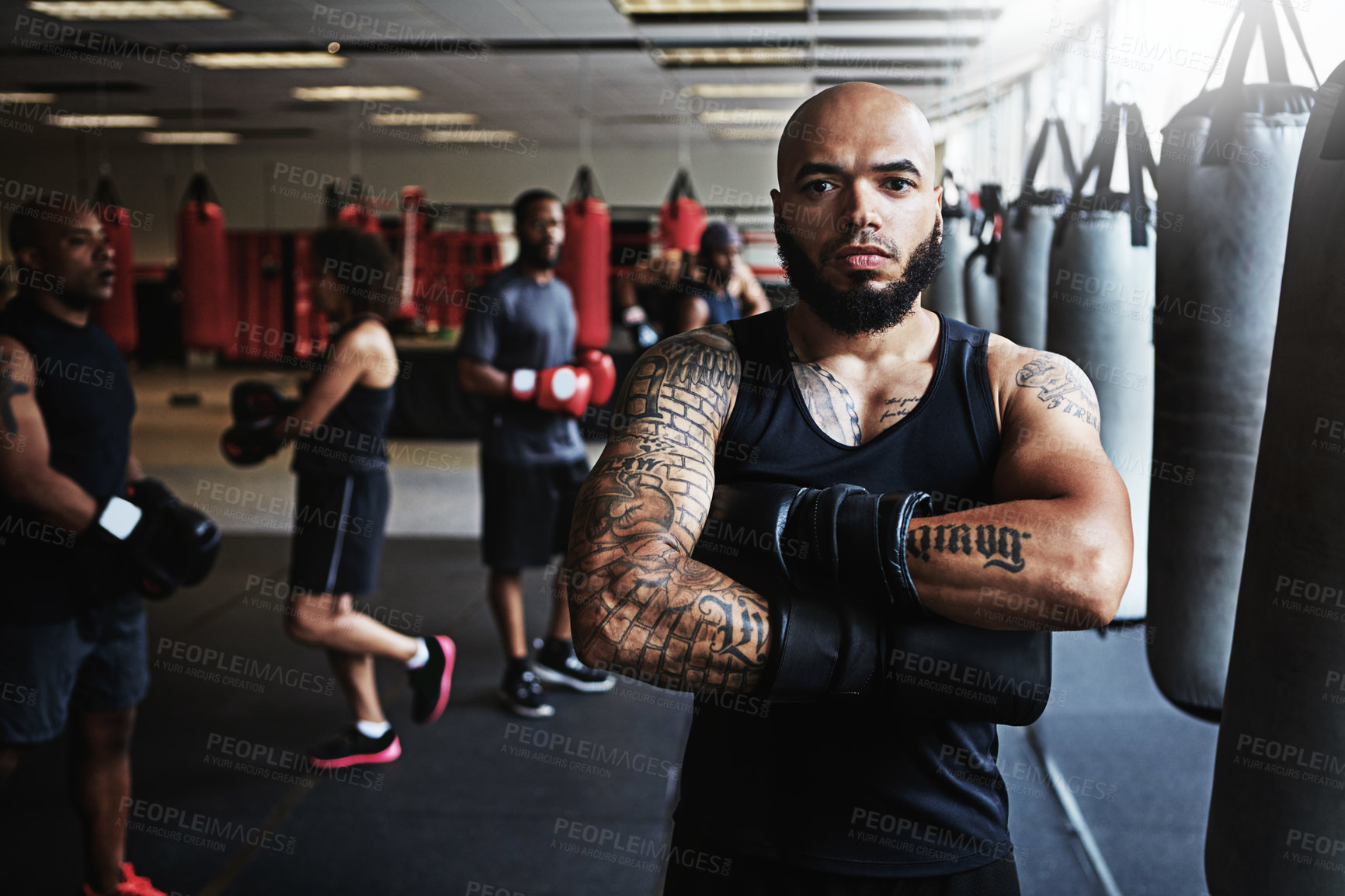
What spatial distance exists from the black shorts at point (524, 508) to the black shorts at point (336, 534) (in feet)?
1.80

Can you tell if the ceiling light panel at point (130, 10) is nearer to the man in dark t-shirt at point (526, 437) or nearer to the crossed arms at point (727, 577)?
the man in dark t-shirt at point (526, 437)

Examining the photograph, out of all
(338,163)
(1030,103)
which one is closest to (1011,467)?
(1030,103)

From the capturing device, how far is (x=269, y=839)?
2.61 metres

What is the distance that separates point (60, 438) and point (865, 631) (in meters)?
1.96

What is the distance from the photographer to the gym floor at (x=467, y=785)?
2486mm

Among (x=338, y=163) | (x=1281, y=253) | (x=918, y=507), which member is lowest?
(x=918, y=507)

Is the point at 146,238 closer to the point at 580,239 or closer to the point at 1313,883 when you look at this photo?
the point at 580,239

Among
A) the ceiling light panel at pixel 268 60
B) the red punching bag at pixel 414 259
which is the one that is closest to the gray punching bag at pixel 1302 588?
the ceiling light panel at pixel 268 60

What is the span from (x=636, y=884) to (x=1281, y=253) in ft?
6.46

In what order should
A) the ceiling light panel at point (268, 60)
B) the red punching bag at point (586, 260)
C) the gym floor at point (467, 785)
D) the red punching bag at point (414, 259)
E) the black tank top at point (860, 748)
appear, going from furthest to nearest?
1. the red punching bag at point (414, 259)
2. the ceiling light panel at point (268, 60)
3. the red punching bag at point (586, 260)
4. the gym floor at point (467, 785)
5. the black tank top at point (860, 748)

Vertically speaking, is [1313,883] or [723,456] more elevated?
[723,456]

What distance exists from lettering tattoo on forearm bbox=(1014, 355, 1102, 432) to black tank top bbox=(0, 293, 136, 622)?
197cm

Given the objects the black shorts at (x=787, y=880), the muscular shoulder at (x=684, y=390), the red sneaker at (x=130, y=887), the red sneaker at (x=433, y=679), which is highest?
the muscular shoulder at (x=684, y=390)

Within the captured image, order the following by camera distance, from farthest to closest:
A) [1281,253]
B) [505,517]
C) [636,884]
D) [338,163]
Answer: [338,163], [505,517], [636,884], [1281,253]
